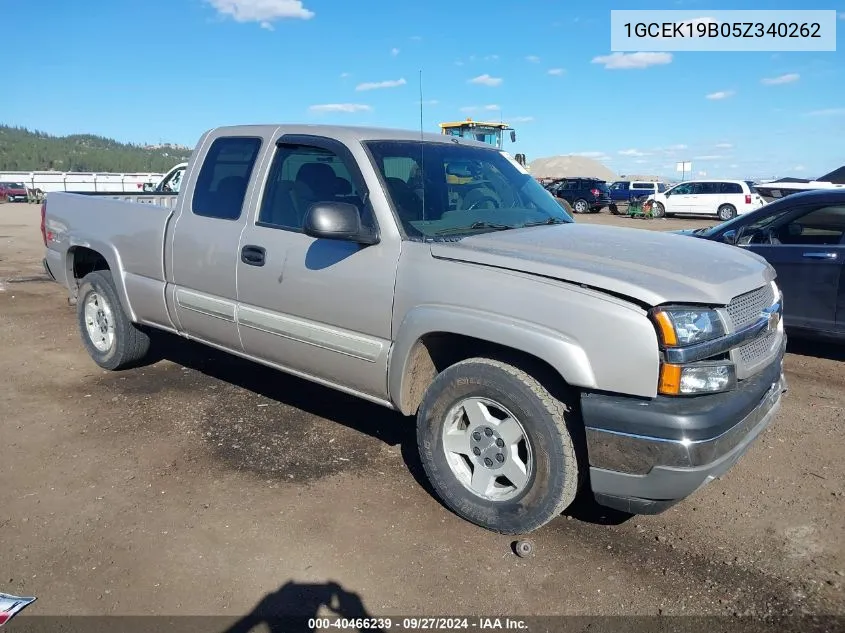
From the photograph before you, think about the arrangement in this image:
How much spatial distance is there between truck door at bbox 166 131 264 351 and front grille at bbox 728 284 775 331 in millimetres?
2899

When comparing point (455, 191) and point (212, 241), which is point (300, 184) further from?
point (455, 191)

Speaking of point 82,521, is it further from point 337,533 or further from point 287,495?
point 337,533

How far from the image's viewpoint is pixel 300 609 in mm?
2725

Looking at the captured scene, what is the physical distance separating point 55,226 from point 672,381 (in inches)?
215

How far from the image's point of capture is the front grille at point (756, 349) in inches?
120

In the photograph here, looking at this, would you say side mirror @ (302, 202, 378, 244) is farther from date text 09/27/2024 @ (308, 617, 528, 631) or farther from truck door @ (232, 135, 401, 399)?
date text 09/27/2024 @ (308, 617, 528, 631)

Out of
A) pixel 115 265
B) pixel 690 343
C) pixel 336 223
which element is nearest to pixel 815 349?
pixel 690 343

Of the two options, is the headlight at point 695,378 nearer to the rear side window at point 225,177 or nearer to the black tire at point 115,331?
the rear side window at point 225,177

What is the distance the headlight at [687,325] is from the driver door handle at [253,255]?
2.39 meters

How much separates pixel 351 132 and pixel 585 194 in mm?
29651

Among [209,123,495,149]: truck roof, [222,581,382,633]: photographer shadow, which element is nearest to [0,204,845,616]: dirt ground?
[222,581,382,633]: photographer shadow

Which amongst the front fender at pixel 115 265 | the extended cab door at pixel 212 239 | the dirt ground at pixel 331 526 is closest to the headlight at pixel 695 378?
the dirt ground at pixel 331 526

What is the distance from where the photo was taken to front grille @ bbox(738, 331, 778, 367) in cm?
304

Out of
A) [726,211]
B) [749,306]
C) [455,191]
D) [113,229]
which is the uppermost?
[726,211]
